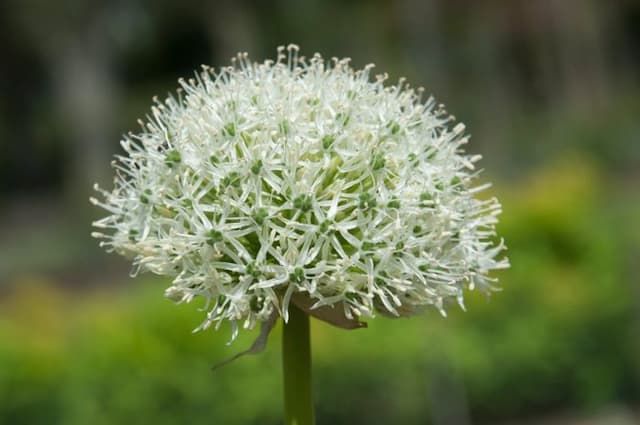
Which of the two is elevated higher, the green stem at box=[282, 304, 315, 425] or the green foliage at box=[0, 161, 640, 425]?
the green foliage at box=[0, 161, 640, 425]

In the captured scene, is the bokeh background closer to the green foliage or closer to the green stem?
the green foliage

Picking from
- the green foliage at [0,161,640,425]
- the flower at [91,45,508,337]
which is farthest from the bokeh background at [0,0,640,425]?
the flower at [91,45,508,337]

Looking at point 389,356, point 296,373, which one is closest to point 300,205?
point 296,373

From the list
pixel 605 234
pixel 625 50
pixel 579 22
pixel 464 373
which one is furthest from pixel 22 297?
pixel 625 50

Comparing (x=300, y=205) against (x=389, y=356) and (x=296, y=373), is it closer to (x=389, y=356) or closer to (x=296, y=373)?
(x=296, y=373)

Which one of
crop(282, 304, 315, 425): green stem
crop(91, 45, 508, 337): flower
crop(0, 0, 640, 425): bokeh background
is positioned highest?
crop(0, 0, 640, 425): bokeh background

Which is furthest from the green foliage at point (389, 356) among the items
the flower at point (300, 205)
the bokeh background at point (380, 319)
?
the flower at point (300, 205)
